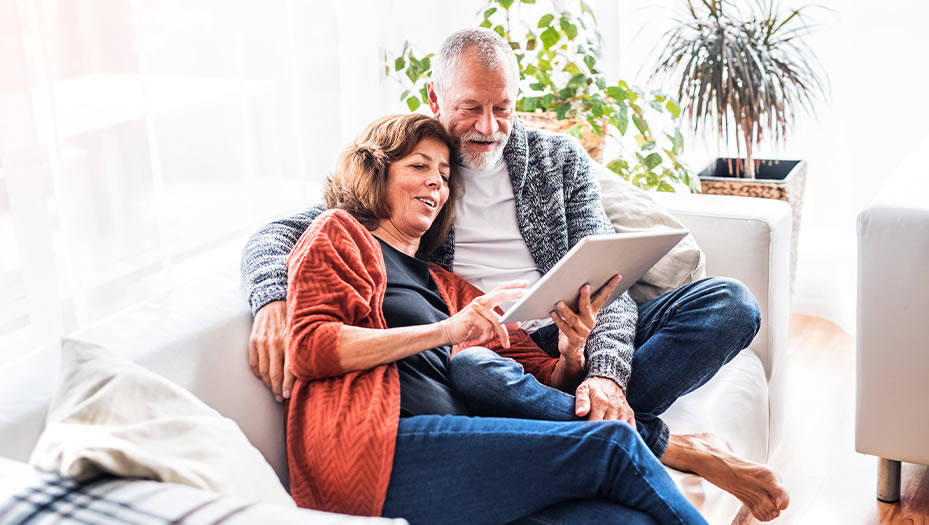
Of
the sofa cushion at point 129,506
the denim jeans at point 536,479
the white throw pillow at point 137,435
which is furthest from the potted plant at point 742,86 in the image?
the sofa cushion at point 129,506

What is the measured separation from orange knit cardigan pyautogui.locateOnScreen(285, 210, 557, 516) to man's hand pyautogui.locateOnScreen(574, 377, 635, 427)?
35 cm

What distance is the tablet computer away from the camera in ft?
4.76

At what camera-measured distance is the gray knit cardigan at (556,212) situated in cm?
183

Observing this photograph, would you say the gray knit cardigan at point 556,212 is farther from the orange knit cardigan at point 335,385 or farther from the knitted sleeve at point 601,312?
the orange knit cardigan at point 335,385

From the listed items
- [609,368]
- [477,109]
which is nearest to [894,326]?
[609,368]

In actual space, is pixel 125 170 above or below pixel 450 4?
below

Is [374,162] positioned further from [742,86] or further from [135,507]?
[742,86]

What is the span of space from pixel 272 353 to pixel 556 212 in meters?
0.79

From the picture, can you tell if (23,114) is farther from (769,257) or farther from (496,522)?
(769,257)

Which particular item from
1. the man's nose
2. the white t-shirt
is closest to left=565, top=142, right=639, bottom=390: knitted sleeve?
the white t-shirt

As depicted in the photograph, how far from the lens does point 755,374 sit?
2062mm

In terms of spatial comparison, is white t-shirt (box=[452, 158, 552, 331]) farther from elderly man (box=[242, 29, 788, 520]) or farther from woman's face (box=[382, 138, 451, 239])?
woman's face (box=[382, 138, 451, 239])

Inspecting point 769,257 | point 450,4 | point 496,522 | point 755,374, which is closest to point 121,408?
point 496,522

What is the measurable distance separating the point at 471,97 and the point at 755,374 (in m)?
0.88
